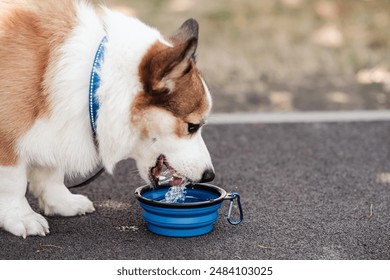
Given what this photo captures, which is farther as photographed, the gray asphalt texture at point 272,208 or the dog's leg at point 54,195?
the dog's leg at point 54,195

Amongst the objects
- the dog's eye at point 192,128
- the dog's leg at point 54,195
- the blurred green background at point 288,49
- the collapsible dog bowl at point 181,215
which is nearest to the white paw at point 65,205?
the dog's leg at point 54,195

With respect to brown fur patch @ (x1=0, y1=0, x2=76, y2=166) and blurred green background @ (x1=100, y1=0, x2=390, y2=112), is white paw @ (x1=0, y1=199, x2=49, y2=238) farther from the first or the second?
blurred green background @ (x1=100, y1=0, x2=390, y2=112)

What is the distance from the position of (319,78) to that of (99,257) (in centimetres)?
392

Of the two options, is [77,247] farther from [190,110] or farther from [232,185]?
[232,185]

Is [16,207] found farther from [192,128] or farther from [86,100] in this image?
[192,128]

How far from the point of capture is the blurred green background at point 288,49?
6.01 metres

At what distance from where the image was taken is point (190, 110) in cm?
310

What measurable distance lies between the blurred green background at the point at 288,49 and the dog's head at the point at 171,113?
2.58m

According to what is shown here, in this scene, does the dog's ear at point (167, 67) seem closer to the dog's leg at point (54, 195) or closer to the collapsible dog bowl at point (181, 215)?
the collapsible dog bowl at point (181, 215)

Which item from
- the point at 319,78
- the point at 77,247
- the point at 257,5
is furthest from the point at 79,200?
the point at 257,5

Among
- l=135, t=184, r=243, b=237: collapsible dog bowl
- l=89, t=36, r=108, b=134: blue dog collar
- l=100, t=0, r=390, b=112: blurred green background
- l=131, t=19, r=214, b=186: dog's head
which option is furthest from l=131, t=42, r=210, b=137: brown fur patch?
l=100, t=0, r=390, b=112: blurred green background

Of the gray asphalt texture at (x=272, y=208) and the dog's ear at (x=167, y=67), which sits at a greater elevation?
the dog's ear at (x=167, y=67)

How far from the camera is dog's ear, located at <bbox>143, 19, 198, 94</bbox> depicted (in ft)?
9.37

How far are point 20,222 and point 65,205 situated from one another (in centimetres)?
36
